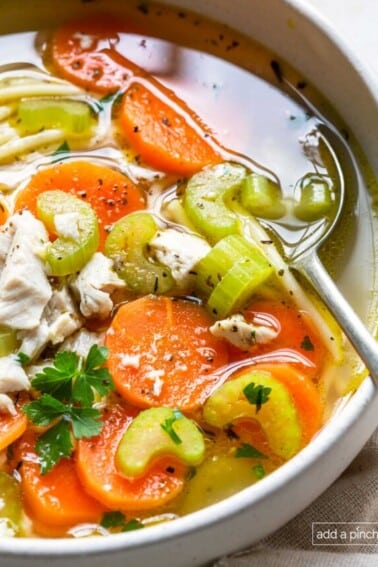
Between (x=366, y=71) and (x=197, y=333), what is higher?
(x=366, y=71)

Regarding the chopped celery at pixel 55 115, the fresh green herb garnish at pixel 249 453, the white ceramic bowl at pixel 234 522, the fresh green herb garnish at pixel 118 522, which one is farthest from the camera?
the chopped celery at pixel 55 115

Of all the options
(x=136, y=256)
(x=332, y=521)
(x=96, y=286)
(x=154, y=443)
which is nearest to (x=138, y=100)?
(x=136, y=256)

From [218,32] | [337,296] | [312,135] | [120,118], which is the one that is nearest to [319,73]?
[312,135]

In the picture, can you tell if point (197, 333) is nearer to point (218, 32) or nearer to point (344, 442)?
point (344, 442)

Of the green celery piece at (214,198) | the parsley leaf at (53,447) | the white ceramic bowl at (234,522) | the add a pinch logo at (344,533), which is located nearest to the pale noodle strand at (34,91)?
the green celery piece at (214,198)

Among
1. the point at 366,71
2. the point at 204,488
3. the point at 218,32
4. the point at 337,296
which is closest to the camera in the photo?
the point at 204,488

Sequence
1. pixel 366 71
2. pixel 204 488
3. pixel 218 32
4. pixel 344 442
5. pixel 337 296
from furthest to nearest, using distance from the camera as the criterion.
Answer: pixel 218 32 → pixel 366 71 → pixel 337 296 → pixel 204 488 → pixel 344 442

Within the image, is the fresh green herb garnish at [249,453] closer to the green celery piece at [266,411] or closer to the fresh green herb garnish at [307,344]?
the green celery piece at [266,411]
